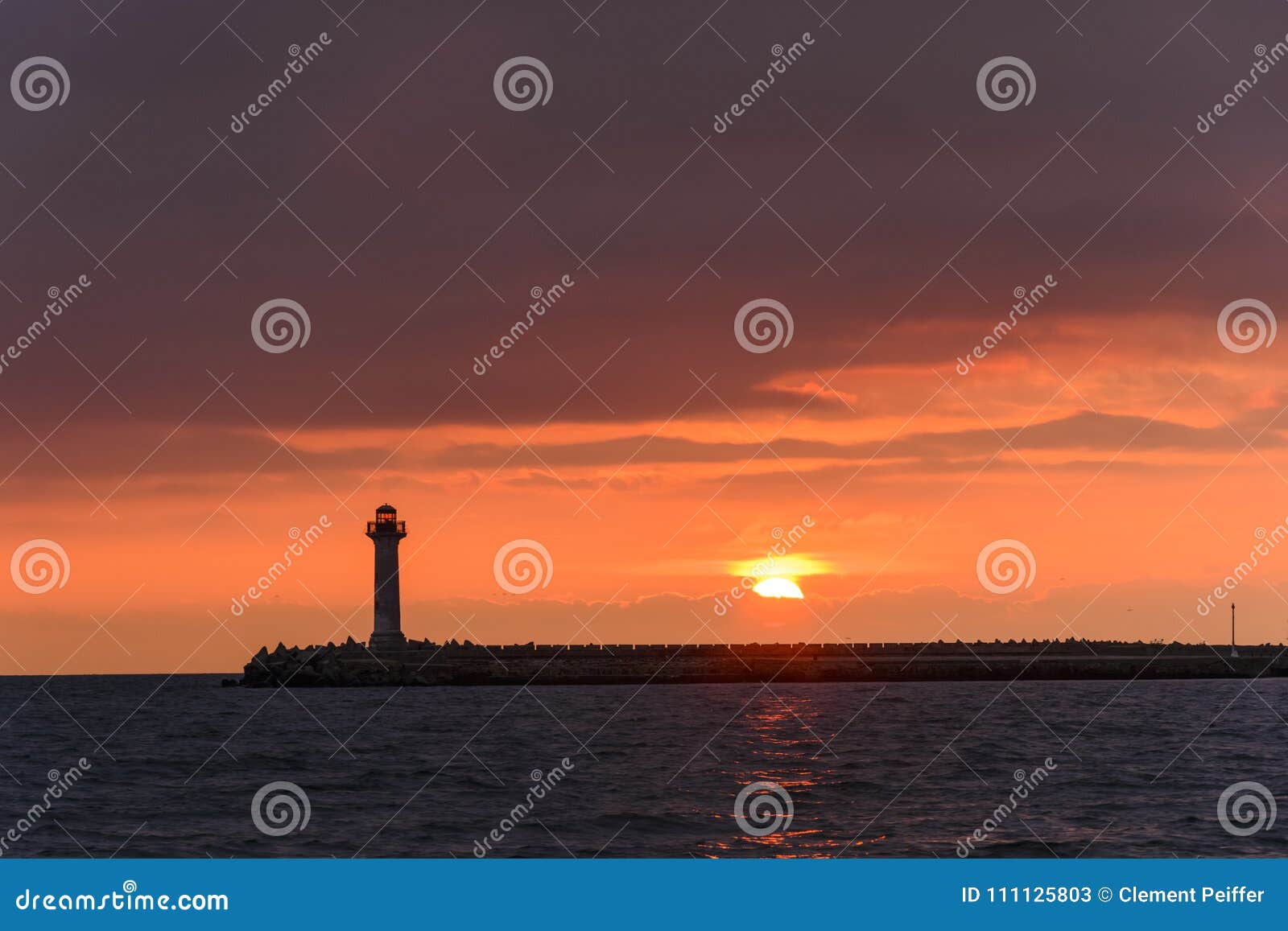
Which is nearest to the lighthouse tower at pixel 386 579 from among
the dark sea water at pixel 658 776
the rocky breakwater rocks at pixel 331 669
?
the rocky breakwater rocks at pixel 331 669

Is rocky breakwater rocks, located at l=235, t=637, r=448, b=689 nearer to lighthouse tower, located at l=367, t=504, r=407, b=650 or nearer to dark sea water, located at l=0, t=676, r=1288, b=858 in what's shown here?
lighthouse tower, located at l=367, t=504, r=407, b=650

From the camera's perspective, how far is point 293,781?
1885 inches

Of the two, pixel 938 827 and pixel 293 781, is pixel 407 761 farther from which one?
pixel 938 827

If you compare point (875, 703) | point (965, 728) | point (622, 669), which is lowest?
point (965, 728)

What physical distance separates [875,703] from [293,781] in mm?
51975

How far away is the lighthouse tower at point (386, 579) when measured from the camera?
346 feet

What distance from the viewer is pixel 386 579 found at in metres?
107

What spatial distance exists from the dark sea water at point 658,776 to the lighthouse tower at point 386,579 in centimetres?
1550

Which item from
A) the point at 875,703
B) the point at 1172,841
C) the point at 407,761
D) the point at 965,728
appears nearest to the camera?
the point at 1172,841

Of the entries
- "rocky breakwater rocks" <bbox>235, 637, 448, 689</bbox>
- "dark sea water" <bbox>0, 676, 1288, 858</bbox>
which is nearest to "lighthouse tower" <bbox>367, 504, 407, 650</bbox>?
"rocky breakwater rocks" <bbox>235, 637, 448, 689</bbox>

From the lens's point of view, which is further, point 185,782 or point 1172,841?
point 185,782

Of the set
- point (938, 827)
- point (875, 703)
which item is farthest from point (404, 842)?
point (875, 703)

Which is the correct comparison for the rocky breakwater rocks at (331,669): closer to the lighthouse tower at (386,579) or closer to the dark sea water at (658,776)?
the lighthouse tower at (386,579)

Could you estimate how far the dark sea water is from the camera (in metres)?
34.9
